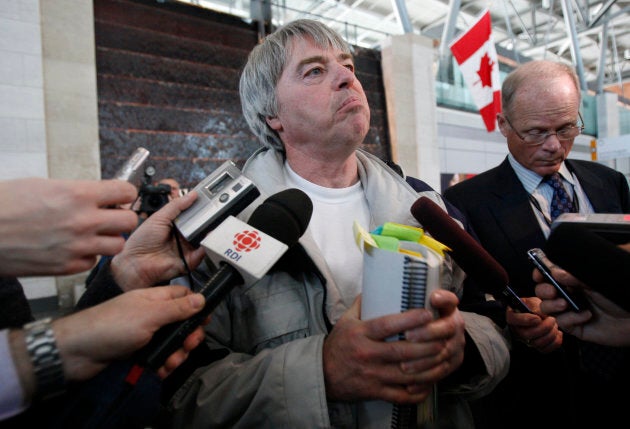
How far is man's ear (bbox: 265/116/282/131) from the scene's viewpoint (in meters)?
1.51

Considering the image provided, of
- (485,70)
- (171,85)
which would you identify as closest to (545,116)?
(485,70)

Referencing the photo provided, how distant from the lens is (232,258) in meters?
0.73

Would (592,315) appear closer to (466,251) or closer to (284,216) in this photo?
(466,251)

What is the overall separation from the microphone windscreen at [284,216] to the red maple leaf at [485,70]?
4.60m

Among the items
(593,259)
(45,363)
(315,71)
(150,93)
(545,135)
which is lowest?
(45,363)

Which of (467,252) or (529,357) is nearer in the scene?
(467,252)

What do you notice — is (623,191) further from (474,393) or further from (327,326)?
(327,326)

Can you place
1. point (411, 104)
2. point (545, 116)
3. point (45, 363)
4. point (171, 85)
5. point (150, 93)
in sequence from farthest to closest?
1. point (411, 104)
2. point (171, 85)
3. point (150, 93)
4. point (545, 116)
5. point (45, 363)

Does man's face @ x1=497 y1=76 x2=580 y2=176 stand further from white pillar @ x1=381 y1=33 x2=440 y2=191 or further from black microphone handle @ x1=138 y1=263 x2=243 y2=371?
white pillar @ x1=381 y1=33 x2=440 y2=191

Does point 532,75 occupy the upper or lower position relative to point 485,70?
lower

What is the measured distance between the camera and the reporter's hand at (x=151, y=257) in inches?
38.4

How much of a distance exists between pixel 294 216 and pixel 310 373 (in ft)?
1.22

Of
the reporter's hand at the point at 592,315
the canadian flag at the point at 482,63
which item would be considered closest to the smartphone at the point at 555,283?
the reporter's hand at the point at 592,315

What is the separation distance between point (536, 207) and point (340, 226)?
3.44 feet
